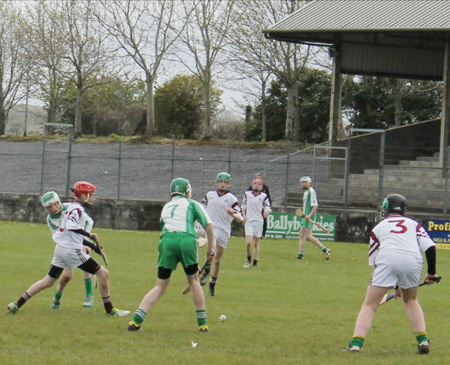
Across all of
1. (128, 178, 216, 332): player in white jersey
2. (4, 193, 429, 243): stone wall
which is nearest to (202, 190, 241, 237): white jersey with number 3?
(128, 178, 216, 332): player in white jersey

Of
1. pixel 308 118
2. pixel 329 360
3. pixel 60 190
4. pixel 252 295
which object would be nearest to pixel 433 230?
pixel 252 295

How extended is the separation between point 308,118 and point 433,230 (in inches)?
1189

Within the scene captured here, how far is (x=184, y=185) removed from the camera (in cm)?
1059

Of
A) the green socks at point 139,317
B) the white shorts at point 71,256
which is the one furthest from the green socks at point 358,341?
the white shorts at point 71,256

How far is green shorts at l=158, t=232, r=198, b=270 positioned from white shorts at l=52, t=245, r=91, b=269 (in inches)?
57.2

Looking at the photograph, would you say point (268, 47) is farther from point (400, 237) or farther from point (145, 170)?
point (400, 237)

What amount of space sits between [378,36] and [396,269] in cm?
2627

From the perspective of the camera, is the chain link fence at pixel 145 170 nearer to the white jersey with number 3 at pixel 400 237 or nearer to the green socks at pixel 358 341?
the white jersey with number 3 at pixel 400 237

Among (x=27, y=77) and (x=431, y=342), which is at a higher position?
(x=27, y=77)

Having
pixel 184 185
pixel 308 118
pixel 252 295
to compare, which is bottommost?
pixel 252 295

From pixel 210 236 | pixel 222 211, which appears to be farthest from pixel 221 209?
pixel 210 236

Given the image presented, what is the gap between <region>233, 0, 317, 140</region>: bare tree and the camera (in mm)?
46781

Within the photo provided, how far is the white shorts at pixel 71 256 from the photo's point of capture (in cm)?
1129

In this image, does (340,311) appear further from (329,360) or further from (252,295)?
(329,360)
